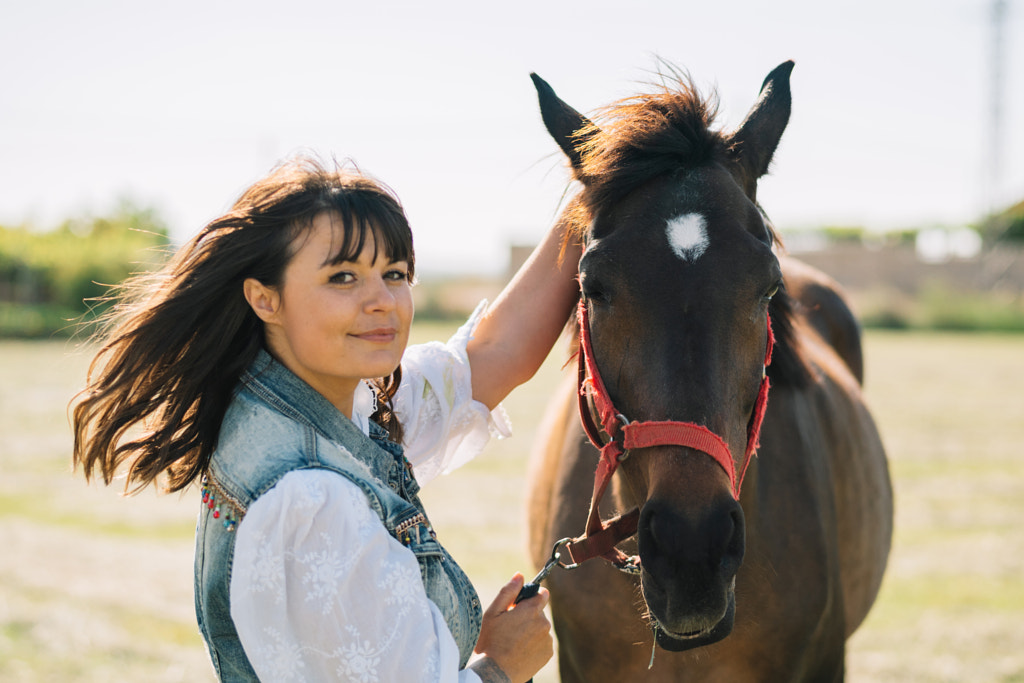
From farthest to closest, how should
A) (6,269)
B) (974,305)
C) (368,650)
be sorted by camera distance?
(6,269), (974,305), (368,650)

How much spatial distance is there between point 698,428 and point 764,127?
3.18 ft

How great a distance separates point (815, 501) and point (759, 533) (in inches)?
11.8

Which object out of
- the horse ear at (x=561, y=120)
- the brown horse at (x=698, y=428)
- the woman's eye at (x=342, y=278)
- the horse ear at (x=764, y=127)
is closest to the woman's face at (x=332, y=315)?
the woman's eye at (x=342, y=278)

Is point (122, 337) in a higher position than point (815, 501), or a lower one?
higher

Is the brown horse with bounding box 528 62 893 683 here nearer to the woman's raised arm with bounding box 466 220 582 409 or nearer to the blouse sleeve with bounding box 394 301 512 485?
the woman's raised arm with bounding box 466 220 582 409

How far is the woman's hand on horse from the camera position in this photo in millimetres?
1511

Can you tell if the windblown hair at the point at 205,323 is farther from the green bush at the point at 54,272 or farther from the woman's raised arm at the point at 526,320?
the green bush at the point at 54,272

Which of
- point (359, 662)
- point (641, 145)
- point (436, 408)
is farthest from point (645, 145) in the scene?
point (359, 662)

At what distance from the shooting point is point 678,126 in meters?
1.99

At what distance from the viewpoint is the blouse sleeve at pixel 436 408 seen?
6.63 ft

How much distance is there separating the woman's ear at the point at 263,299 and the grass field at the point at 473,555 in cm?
72

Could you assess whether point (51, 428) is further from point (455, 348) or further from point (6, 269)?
point (6, 269)

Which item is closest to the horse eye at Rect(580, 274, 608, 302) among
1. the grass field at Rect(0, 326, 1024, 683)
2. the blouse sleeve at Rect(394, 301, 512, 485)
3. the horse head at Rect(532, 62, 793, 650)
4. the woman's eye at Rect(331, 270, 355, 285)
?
the horse head at Rect(532, 62, 793, 650)

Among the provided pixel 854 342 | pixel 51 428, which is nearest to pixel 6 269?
pixel 51 428
